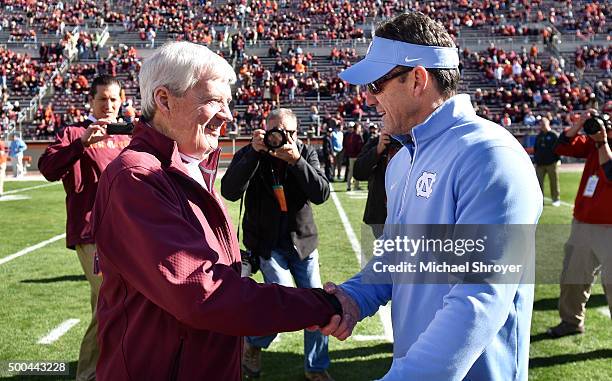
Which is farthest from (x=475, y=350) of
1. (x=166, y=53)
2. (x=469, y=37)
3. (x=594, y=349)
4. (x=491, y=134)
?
(x=469, y=37)

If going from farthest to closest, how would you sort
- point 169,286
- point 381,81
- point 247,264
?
point 247,264
point 381,81
point 169,286

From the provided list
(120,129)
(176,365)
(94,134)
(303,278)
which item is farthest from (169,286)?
(94,134)

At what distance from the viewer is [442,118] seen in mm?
2281

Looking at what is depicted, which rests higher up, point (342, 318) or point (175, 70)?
point (175, 70)

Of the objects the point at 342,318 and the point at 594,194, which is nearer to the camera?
the point at 342,318

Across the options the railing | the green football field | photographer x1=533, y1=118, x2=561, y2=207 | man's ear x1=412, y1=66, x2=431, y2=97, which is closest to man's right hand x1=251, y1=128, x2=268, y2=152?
the green football field

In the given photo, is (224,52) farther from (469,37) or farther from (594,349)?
(594,349)

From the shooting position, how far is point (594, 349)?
5.80 m

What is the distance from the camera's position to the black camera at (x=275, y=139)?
15.9 feet

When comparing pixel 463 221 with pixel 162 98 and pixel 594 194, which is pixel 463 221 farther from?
pixel 594 194

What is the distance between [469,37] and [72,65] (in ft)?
92.4

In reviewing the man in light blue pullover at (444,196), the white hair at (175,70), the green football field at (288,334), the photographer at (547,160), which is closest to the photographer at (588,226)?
the green football field at (288,334)

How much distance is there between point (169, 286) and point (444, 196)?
94cm

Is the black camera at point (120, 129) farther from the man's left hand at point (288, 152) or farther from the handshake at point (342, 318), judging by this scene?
the handshake at point (342, 318)
